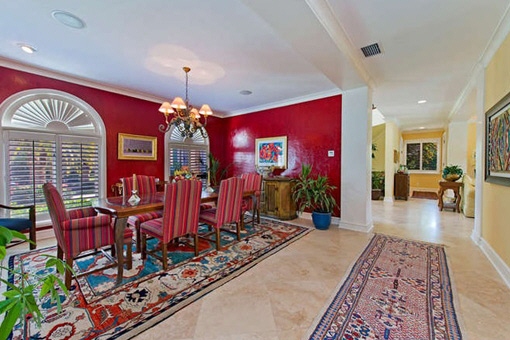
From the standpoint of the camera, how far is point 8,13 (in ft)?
7.17

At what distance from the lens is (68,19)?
7.43 feet

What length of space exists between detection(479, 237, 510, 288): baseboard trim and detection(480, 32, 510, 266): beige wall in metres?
0.04

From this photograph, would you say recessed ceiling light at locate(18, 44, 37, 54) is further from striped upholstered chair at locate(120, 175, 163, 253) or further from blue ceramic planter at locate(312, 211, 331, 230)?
blue ceramic planter at locate(312, 211, 331, 230)

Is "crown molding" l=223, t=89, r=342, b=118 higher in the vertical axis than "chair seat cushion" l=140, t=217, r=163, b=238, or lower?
higher

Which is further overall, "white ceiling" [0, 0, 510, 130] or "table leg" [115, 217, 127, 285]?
"table leg" [115, 217, 127, 285]

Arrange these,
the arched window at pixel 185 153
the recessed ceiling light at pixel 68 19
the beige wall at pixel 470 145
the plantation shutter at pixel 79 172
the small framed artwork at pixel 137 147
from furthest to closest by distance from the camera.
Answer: the beige wall at pixel 470 145, the arched window at pixel 185 153, the small framed artwork at pixel 137 147, the plantation shutter at pixel 79 172, the recessed ceiling light at pixel 68 19

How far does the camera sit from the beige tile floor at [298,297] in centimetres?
162

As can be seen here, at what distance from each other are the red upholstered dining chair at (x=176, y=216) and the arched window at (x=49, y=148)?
2006 mm

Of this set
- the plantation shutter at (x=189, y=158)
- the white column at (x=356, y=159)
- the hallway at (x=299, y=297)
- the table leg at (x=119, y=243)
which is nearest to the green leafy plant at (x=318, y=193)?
the white column at (x=356, y=159)

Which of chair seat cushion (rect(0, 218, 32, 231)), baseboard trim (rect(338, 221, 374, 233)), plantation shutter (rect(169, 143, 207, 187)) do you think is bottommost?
baseboard trim (rect(338, 221, 374, 233))

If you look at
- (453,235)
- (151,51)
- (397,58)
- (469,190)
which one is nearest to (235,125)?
(151,51)

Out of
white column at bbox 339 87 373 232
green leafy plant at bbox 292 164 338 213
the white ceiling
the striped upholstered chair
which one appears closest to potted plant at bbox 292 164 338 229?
green leafy plant at bbox 292 164 338 213

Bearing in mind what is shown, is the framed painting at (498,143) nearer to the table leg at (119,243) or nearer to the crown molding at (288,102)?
the crown molding at (288,102)

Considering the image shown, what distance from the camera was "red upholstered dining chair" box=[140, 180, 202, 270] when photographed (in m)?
2.45
